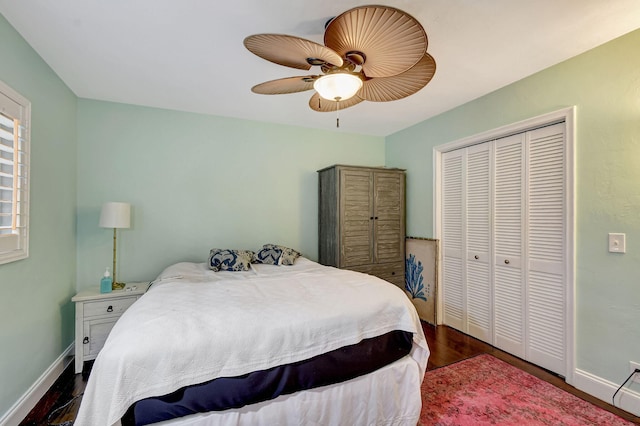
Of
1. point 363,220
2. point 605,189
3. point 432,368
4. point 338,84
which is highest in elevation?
point 338,84

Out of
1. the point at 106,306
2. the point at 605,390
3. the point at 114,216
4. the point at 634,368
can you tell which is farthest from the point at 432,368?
the point at 114,216

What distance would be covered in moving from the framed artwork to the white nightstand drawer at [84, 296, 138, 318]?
3028mm

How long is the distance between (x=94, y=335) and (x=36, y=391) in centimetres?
48

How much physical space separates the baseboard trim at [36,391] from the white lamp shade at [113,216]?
1.12 meters

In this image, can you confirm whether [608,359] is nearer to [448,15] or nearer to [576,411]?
[576,411]

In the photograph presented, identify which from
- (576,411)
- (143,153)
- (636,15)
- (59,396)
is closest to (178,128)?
(143,153)

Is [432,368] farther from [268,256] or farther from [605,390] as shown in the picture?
[268,256]

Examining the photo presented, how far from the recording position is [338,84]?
61.6 inches

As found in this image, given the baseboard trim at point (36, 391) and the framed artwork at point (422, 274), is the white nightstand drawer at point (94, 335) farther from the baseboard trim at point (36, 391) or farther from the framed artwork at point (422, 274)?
the framed artwork at point (422, 274)

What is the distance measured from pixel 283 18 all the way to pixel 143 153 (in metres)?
2.13

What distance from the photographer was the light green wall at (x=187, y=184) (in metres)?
2.79

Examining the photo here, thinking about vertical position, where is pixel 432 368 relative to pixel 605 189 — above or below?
below

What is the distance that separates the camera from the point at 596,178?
202 centimetres

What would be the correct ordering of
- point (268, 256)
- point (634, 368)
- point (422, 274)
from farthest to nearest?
point (422, 274) < point (268, 256) < point (634, 368)
